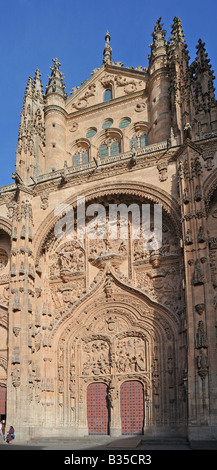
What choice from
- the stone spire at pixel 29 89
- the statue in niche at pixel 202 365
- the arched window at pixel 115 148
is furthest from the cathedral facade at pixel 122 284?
the stone spire at pixel 29 89

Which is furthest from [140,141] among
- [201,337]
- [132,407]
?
[132,407]

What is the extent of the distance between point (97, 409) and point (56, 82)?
17794mm

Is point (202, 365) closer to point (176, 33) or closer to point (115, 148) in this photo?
point (115, 148)

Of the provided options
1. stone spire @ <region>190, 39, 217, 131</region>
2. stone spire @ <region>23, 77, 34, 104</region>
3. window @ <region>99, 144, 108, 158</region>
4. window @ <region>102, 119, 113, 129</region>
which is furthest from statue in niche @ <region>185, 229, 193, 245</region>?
stone spire @ <region>23, 77, 34, 104</region>

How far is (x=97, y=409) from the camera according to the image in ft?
64.4

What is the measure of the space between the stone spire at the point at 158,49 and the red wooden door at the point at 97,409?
15.7 m

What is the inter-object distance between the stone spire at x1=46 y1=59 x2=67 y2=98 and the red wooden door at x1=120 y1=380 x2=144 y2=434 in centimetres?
1632

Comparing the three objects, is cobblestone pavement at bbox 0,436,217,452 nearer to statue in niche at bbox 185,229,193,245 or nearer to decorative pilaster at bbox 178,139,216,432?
decorative pilaster at bbox 178,139,216,432

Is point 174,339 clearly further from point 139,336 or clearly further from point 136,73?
point 136,73

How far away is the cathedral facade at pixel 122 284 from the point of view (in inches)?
704

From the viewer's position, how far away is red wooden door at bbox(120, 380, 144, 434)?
61.3 feet

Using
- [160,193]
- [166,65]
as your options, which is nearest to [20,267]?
[160,193]

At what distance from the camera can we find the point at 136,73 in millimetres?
26469

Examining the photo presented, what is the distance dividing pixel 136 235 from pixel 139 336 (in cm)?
424
